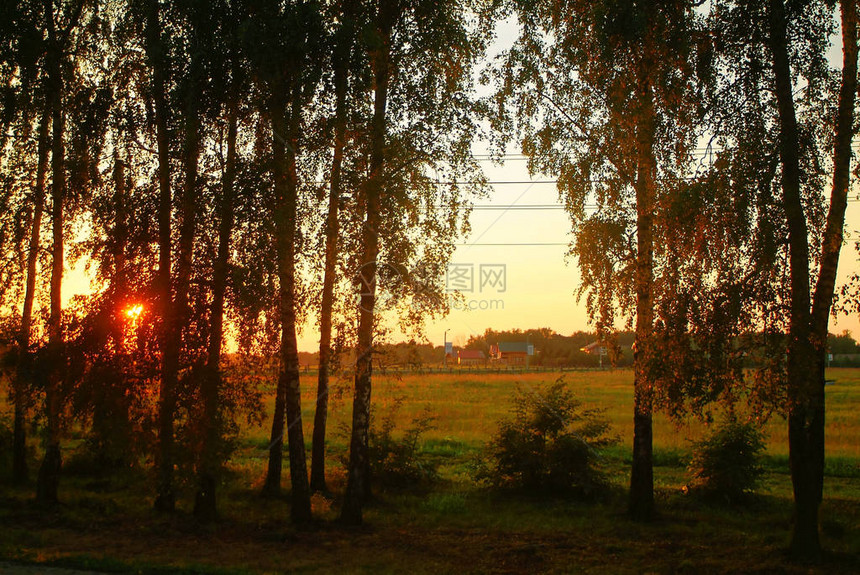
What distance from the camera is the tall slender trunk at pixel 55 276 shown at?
13.7 metres

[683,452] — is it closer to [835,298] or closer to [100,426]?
[835,298]

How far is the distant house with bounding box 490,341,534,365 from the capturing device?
366 feet

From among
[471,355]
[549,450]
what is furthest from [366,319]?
[471,355]

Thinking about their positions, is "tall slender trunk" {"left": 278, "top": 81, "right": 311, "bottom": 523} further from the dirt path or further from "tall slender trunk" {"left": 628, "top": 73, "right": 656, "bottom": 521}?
"tall slender trunk" {"left": 628, "top": 73, "right": 656, "bottom": 521}

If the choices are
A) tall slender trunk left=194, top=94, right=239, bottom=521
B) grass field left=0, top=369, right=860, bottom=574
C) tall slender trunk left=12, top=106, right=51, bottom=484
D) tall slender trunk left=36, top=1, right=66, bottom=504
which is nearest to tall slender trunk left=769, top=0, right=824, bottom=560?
grass field left=0, top=369, right=860, bottom=574

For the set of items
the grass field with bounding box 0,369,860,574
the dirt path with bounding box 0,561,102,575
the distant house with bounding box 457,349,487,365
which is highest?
the dirt path with bounding box 0,561,102,575

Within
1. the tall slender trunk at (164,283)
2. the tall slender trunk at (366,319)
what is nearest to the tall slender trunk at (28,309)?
the tall slender trunk at (164,283)

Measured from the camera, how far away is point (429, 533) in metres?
12.8

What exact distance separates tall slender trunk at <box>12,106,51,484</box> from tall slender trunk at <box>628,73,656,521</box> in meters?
12.6

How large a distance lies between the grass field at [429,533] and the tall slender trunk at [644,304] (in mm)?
667

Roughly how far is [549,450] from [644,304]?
537 cm

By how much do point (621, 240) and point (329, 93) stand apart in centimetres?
674

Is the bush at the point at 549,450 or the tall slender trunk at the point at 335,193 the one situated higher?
the tall slender trunk at the point at 335,193

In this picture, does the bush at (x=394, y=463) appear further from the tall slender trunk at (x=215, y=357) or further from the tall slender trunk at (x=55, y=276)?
the tall slender trunk at (x=55, y=276)
